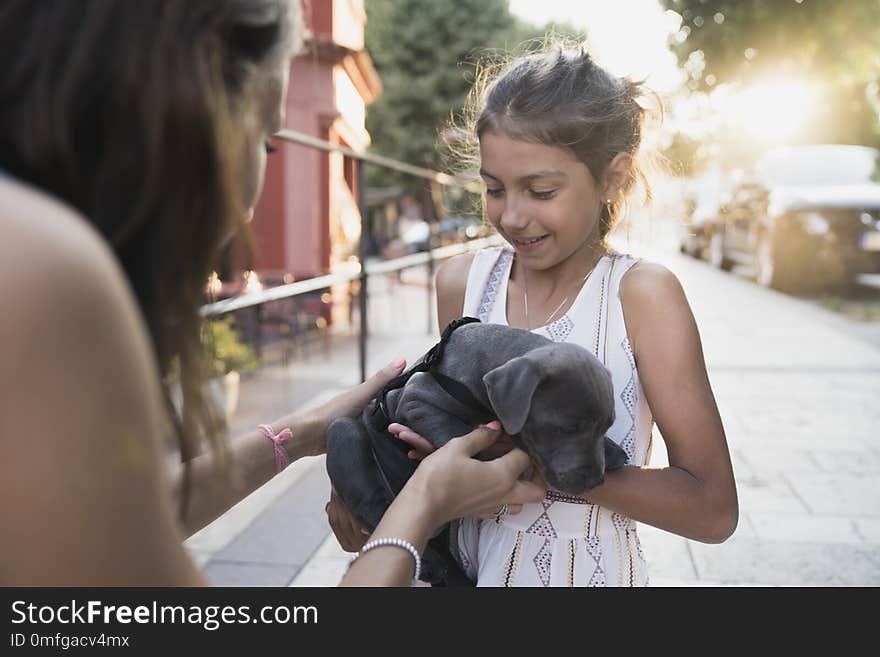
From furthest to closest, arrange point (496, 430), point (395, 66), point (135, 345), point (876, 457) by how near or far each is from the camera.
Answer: point (395, 66) → point (876, 457) → point (496, 430) → point (135, 345)

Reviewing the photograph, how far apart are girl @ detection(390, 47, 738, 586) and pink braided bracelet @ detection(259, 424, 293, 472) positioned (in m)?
0.32

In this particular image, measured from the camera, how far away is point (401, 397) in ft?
6.63

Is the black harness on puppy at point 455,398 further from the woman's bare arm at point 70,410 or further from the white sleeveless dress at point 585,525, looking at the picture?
the woman's bare arm at point 70,410

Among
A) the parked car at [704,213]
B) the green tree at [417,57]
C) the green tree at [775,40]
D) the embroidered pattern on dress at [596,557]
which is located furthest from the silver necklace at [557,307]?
the green tree at [417,57]

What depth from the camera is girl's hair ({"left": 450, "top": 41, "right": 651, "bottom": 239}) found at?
210 centimetres

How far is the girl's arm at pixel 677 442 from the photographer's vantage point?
1886 mm

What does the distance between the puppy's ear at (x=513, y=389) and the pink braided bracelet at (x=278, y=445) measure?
20.7 inches

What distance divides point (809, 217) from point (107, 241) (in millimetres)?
13199

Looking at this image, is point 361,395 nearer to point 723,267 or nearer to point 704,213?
point 723,267

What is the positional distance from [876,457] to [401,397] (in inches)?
175

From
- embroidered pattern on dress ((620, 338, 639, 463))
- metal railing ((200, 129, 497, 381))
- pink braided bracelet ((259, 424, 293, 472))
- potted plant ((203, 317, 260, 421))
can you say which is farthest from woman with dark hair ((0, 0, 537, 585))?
potted plant ((203, 317, 260, 421))
